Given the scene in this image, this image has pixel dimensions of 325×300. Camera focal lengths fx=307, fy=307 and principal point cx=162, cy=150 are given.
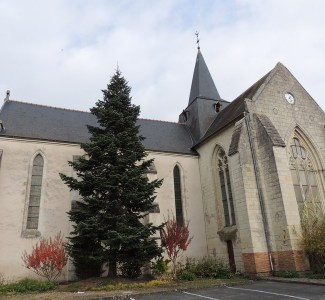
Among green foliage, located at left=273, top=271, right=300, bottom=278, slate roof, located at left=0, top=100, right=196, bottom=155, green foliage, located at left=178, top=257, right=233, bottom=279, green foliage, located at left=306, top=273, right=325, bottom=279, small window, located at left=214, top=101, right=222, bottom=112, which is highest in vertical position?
small window, located at left=214, top=101, right=222, bottom=112

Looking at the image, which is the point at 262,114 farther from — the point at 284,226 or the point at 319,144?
the point at 284,226

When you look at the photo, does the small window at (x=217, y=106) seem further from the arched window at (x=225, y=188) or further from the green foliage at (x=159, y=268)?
the green foliage at (x=159, y=268)

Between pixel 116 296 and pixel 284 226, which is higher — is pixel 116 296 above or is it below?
below

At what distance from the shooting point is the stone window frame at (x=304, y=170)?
49.8 feet

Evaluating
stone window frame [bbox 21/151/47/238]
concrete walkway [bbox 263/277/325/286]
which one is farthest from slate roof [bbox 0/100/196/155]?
concrete walkway [bbox 263/277/325/286]

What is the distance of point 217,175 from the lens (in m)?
17.4

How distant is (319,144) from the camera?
16562 millimetres

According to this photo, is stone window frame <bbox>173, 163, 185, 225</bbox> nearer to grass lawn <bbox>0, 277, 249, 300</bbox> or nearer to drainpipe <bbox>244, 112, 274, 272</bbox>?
drainpipe <bbox>244, 112, 274, 272</bbox>

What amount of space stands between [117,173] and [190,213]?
6819 millimetres

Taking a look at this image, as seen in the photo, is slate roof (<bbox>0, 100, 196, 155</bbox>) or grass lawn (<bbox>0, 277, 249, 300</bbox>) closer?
grass lawn (<bbox>0, 277, 249, 300</bbox>)

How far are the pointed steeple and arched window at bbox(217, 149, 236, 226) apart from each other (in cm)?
659

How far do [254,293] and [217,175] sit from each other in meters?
A: 8.54

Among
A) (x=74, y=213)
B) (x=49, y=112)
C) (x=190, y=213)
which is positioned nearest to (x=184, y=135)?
(x=190, y=213)

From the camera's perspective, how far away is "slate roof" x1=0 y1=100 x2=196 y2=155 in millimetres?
16289
